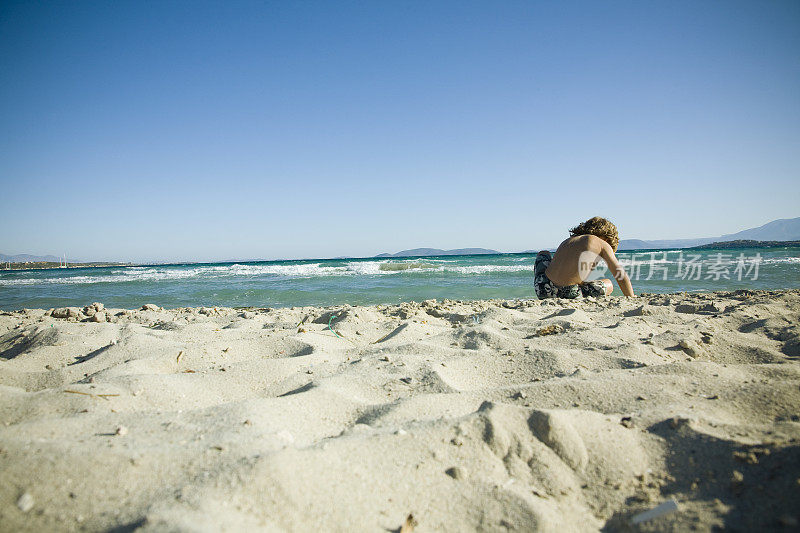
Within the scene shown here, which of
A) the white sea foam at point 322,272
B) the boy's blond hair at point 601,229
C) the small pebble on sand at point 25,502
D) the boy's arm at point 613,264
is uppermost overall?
the boy's blond hair at point 601,229

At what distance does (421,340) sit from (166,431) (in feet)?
5.82

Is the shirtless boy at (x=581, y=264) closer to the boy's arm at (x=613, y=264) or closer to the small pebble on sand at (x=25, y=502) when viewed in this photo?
the boy's arm at (x=613, y=264)

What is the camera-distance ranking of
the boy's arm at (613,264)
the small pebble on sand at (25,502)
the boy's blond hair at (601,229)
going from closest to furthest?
1. the small pebble on sand at (25,502)
2. the boy's arm at (613,264)
3. the boy's blond hair at (601,229)

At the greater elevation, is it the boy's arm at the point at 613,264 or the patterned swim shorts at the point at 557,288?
the boy's arm at the point at 613,264

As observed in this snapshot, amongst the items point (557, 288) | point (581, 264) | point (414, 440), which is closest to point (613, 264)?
point (581, 264)

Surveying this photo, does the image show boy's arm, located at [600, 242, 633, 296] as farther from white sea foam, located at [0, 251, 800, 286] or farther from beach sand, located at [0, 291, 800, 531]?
white sea foam, located at [0, 251, 800, 286]

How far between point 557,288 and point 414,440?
13.3ft

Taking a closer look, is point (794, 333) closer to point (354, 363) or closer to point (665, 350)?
point (665, 350)

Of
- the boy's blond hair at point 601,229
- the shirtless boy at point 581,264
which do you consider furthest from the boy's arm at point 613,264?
the boy's blond hair at point 601,229

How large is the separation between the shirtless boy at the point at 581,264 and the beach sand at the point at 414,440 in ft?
6.13

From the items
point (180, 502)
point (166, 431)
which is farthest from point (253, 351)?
point (180, 502)

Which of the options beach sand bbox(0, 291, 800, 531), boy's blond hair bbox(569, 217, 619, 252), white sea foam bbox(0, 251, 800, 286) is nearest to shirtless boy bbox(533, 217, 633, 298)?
boy's blond hair bbox(569, 217, 619, 252)

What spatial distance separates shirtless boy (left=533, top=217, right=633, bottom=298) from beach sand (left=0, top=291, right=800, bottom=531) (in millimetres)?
1867

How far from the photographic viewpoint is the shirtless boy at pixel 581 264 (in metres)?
4.07
